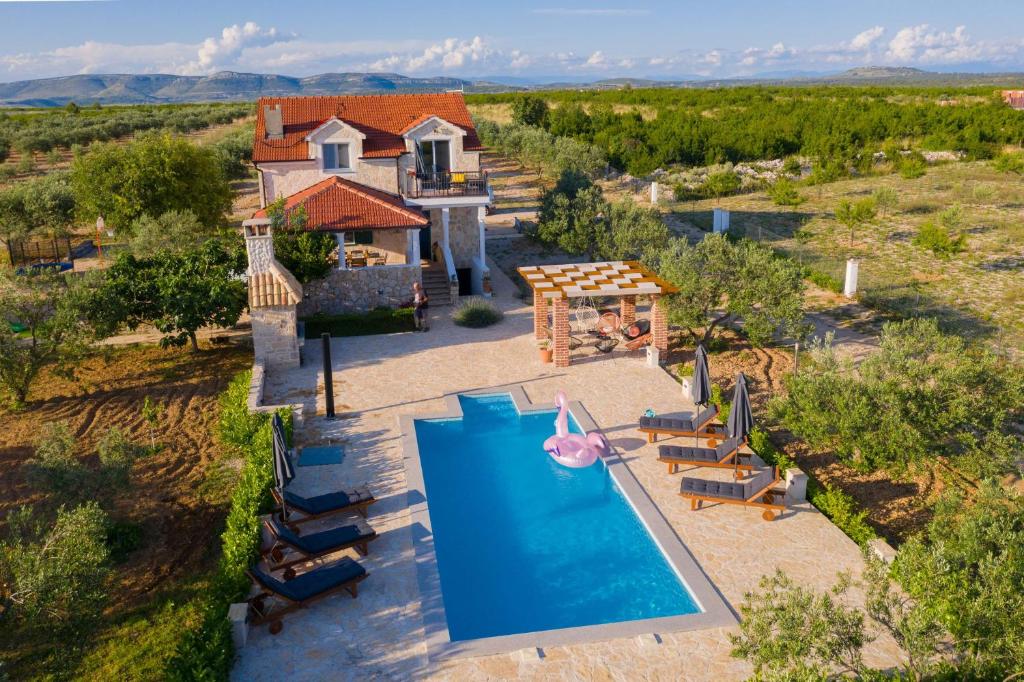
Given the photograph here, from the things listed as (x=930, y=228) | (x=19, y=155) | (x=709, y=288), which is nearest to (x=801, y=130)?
(x=930, y=228)

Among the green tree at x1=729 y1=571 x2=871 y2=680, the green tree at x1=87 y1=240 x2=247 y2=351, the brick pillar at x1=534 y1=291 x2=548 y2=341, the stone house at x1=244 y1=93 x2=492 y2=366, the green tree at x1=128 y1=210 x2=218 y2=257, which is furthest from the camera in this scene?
the stone house at x1=244 y1=93 x2=492 y2=366

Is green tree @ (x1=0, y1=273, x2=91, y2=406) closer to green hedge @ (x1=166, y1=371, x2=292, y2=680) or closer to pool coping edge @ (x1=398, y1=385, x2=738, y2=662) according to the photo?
green hedge @ (x1=166, y1=371, x2=292, y2=680)

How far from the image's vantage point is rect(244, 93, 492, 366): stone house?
28.0m

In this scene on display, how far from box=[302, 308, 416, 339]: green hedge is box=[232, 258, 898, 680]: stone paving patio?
116 cm

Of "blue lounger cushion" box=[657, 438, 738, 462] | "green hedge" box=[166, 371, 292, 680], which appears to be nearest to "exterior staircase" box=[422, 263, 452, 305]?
"green hedge" box=[166, 371, 292, 680]

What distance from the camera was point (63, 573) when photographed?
10594 mm

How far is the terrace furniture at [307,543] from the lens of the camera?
13.0 m

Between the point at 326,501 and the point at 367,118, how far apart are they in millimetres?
22143

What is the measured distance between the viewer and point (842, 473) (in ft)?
55.5

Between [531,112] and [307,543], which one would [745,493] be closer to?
[307,543]

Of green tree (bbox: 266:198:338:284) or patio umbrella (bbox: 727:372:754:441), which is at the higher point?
green tree (bbox: 266:198:338:284)

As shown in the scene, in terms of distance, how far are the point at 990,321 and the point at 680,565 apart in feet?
65.3

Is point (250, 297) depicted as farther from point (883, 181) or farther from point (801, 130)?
point (801, 130)

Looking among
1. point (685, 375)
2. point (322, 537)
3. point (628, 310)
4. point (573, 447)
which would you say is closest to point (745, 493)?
point (573, 447)
